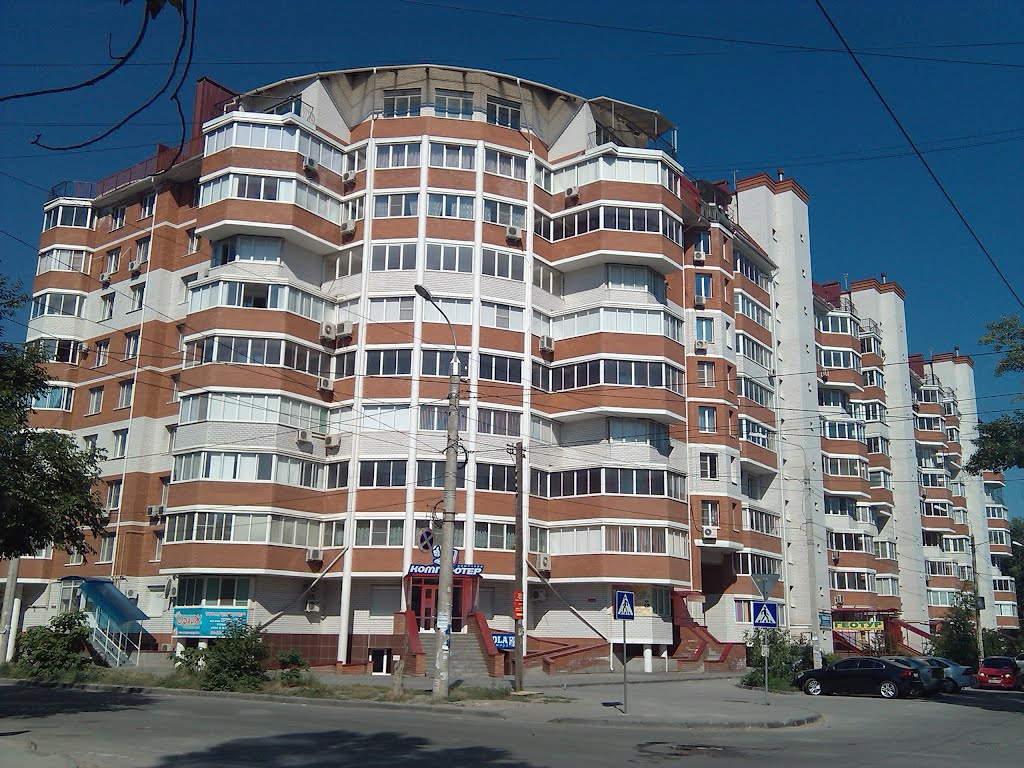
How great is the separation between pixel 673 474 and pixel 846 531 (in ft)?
81.9

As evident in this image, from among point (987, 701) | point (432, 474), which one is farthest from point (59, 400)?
point (987, 701)

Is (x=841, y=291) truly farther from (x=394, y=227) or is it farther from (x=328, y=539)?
(x=328, y=539)

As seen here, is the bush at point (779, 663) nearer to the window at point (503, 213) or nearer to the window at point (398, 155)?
the window at point (503, 213)

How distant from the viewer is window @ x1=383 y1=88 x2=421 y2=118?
47.8 metres

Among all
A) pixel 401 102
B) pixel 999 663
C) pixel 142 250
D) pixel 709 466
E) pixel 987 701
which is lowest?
pixel 987 701

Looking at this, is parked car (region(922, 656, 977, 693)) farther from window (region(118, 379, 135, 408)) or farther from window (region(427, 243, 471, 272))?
window (region(118, 379, 135, 408))

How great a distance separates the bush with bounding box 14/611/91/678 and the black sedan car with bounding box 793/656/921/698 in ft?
79.2

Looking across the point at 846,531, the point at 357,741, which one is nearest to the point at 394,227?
the point at 357,741

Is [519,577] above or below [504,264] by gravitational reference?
below

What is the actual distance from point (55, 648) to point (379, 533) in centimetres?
1423

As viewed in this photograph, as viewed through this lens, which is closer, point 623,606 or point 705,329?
point 623,606

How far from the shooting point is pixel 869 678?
1184 inches

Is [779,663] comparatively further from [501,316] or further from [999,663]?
[501,316]

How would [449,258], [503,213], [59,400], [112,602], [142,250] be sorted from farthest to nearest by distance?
1. [59,400]
2. [142,250]
3. [503,213]
4. [449,258]
5. [112,602]
